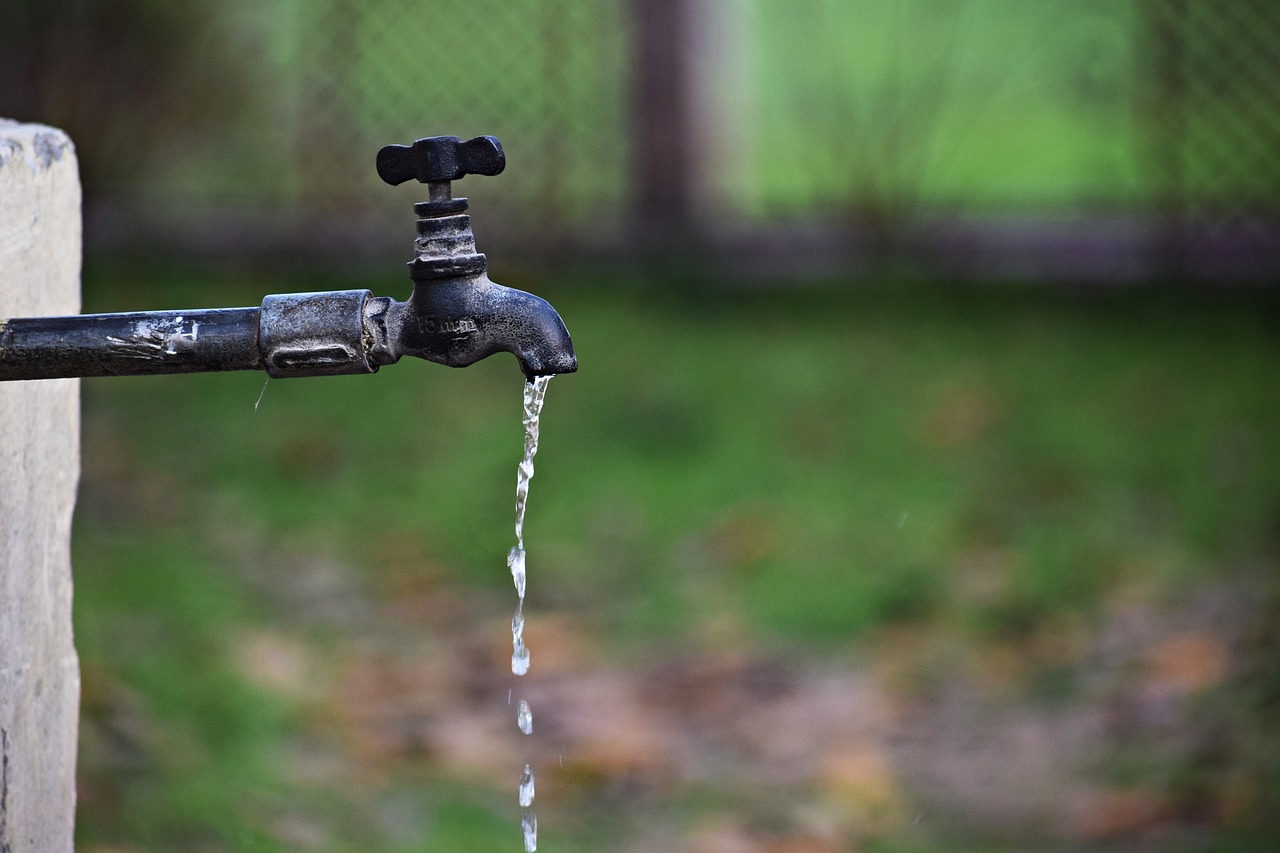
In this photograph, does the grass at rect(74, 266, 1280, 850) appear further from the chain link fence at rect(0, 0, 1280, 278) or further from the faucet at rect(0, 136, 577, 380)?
the faucet at rect(0, 136, 577, 380)

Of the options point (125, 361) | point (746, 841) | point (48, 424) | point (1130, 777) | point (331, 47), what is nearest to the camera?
point (125, 361)

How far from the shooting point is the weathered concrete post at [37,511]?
4.03 ft

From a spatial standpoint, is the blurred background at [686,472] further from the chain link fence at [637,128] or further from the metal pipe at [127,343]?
the metal pipe at [127,343]

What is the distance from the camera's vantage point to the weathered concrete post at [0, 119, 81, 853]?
4.03 feet

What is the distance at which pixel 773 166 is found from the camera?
752 cm

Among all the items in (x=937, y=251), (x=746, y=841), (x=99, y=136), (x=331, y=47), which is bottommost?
(x=746, y=841)

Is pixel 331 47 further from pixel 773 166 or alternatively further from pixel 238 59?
pixel 773 166

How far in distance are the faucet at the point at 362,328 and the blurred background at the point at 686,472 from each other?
1038 millimetres

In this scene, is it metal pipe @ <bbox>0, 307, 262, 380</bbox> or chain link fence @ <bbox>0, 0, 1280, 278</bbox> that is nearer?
metal pipe @ <bbox>0, 307, 262, 380</bbox>

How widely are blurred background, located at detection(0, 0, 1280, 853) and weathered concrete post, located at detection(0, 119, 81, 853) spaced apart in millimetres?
598

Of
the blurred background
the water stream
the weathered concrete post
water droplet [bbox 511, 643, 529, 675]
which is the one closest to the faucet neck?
the water stream

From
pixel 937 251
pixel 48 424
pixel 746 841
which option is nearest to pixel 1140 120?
pixel 937 251

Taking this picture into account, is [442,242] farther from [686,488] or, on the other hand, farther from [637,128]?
[637,128]

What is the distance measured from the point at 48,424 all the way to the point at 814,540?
220 cm
